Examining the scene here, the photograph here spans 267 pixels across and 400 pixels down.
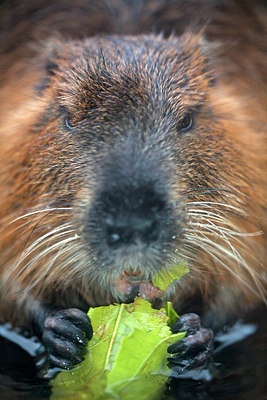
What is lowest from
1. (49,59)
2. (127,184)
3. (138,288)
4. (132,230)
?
(138,288)

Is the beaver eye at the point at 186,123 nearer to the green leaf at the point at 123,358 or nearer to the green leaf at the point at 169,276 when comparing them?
the green leaf at the point at 169,276

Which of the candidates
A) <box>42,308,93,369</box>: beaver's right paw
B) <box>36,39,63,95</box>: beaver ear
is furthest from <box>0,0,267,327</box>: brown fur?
<box>42,308,93,369</box>: beaver's right paw

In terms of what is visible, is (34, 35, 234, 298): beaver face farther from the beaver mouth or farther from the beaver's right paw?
the beaver's right paw

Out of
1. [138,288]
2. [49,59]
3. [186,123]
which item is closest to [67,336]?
[138,288]

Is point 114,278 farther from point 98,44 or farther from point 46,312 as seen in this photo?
point 98,44

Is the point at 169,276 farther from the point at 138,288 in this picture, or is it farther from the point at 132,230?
the point at 132,230

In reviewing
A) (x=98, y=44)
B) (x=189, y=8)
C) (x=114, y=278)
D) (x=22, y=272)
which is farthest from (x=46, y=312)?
(x=189, y=8)

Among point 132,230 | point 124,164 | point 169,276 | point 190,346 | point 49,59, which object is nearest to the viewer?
point 132,230
